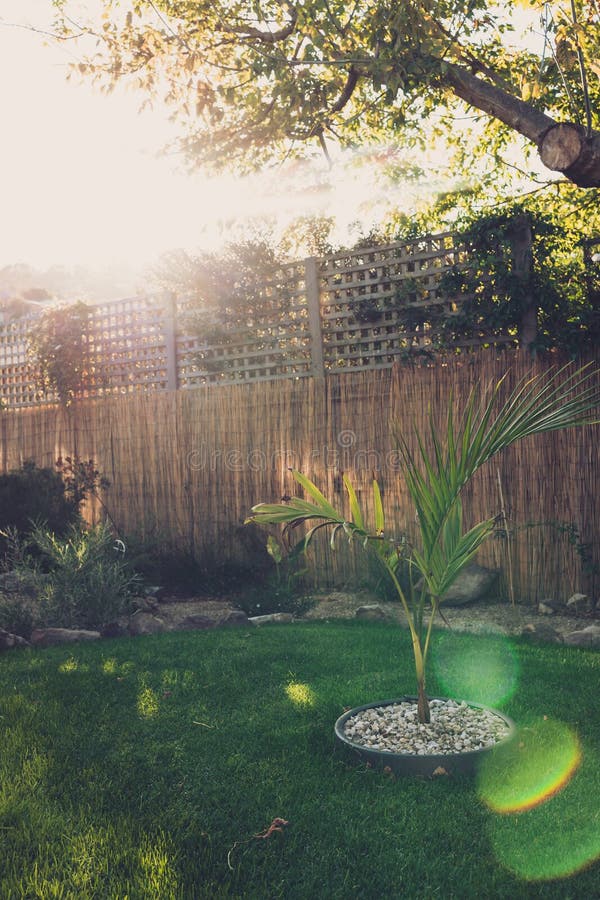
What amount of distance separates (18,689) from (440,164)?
28.7 feet

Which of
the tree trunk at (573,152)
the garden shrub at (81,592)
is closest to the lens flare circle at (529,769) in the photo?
the garden shrub at (81,592)

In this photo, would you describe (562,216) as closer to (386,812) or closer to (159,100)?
(159,100)

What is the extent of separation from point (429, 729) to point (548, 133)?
3.80 m

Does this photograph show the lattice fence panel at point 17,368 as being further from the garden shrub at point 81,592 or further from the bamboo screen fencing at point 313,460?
the garden shrub at point 81,592

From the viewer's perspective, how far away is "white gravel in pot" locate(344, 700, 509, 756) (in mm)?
2764

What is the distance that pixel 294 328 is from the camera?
7008 millimetres

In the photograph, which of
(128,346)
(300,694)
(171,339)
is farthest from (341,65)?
(300,694)

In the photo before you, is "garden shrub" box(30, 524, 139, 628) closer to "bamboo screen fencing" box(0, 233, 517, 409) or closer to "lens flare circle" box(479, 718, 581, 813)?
"bamboo screen fencing" box(0, 233, 517, 409)

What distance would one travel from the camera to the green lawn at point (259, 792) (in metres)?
2.05

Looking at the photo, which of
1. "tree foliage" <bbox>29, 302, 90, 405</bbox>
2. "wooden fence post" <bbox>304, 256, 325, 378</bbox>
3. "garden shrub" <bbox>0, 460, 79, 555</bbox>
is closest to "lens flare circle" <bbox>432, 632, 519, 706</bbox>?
"wooden fence post" <bbox>304, 256, 325, 378</bbox>

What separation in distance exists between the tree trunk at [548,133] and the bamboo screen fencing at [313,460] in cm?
128

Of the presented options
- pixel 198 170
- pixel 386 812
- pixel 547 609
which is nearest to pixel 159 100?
pixel 198 170

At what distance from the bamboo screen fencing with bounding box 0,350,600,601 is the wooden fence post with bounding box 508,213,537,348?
7.1 inches

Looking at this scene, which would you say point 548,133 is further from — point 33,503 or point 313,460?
point 33,503
